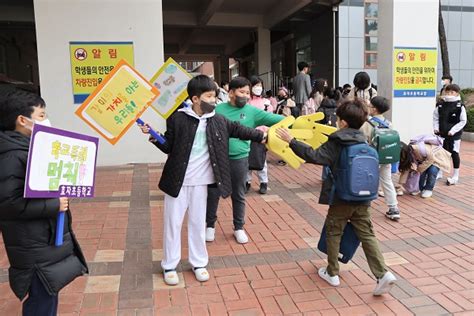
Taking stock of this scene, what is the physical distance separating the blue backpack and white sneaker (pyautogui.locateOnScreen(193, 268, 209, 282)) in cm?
123

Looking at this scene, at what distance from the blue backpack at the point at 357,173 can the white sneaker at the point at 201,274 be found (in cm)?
123

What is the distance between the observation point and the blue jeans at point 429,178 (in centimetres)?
591

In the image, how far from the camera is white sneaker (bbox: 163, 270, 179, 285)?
11.3ft

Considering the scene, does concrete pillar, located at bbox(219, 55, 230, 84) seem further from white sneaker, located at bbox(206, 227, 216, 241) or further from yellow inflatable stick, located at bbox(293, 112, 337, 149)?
yellow inflatable stick, located at bbox(293, 112, 337, 149)

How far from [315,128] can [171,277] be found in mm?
1654

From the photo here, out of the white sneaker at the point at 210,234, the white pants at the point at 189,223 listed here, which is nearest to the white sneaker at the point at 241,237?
the white sneaker at the point at 210,234

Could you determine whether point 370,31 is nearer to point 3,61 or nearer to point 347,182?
point 347,182

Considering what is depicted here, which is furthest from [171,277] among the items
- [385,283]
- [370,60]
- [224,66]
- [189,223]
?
[224,66]

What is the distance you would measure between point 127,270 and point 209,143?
1.31 metres

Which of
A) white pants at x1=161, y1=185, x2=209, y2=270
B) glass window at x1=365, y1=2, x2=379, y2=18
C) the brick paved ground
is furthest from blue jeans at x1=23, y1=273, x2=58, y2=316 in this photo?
glass window at x1=365, y1=2, x2=379, y2=18

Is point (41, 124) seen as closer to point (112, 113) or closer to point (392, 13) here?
point (112, 113)

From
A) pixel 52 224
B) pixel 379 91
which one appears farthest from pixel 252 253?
pixel 379 91

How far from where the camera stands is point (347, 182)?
318cm

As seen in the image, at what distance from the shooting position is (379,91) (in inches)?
340
